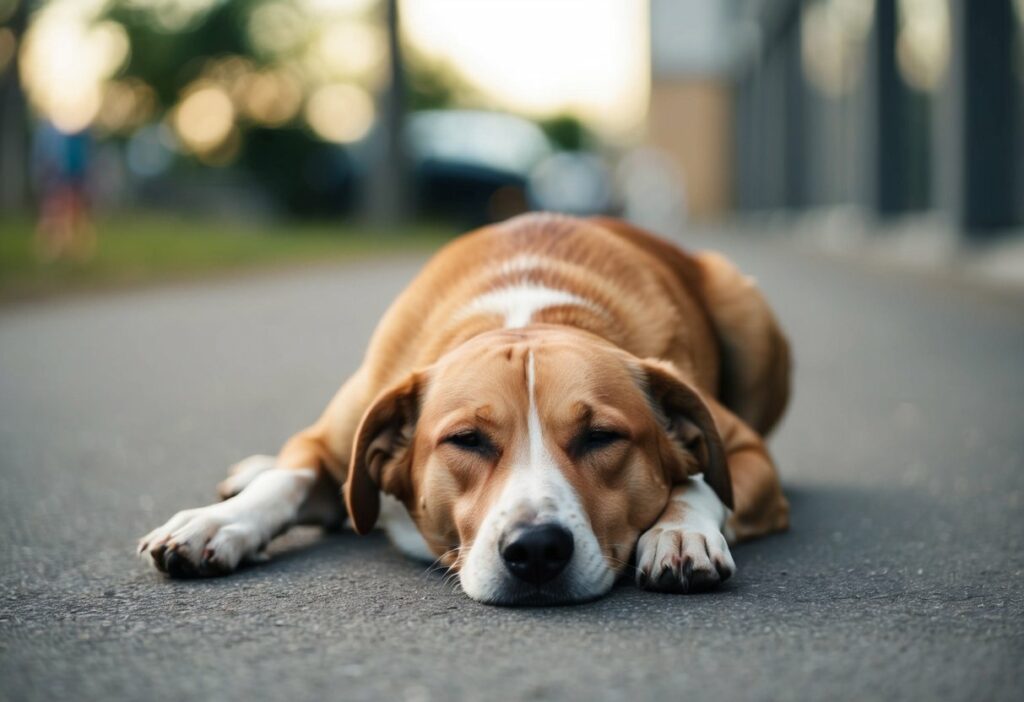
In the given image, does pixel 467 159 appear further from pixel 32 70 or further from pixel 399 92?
pixel 32 70

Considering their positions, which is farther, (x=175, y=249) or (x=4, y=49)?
(x=4, y=49)

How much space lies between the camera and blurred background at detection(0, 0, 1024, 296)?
12406 millimetres

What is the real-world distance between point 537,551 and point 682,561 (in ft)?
1.26

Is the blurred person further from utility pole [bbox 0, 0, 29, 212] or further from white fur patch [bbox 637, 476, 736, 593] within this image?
white fur patch [bbox 637, 476, 736, 593]

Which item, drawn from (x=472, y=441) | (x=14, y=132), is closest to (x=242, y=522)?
(x=472, y=441)

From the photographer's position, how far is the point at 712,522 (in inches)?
126

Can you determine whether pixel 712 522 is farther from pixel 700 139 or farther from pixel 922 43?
pixel 700 139

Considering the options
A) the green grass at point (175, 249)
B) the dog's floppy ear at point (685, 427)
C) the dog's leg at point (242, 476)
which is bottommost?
the green grass at point (175, 249)

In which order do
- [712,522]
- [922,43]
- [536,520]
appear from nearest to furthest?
[536,520], [712,522], [922,43]

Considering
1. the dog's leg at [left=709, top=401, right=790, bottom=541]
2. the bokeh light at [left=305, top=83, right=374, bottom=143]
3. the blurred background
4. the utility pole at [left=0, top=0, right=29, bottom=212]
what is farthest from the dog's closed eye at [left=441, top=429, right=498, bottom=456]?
the bokeh light at [left=305, top=83, right=374, bottom=143]

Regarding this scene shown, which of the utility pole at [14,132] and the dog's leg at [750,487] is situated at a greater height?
the utility pole at [14,132]

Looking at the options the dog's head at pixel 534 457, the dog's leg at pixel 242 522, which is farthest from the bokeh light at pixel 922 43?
the dog's leg at pixel 242 522

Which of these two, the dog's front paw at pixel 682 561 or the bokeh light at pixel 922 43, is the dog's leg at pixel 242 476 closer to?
the dog's front paw at pixel 682 561

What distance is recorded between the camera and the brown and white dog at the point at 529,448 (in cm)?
293
